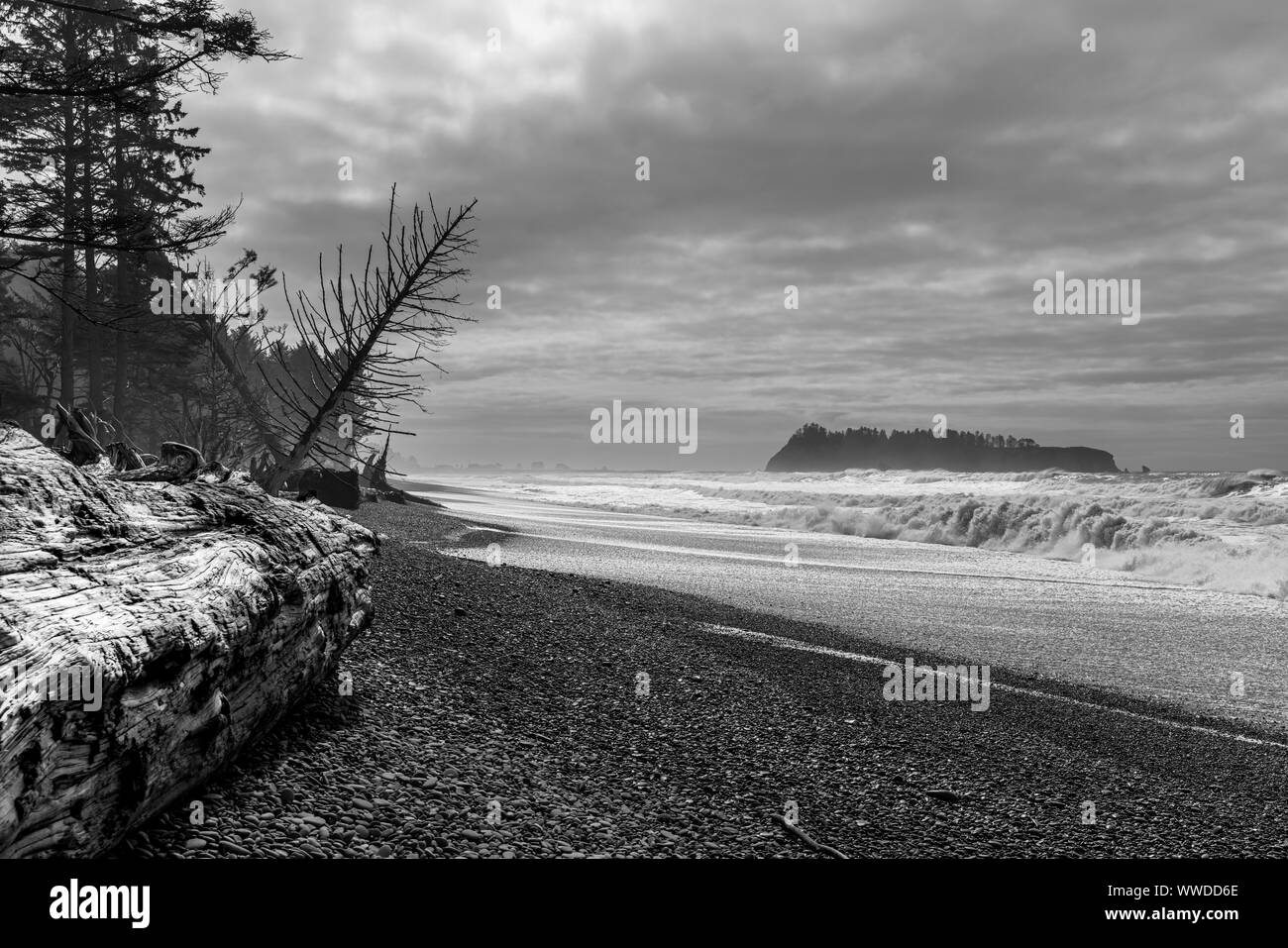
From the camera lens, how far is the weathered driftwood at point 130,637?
2.95 m

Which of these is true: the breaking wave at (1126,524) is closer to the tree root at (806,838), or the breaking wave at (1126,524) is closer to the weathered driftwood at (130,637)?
the tree root at (806,838)

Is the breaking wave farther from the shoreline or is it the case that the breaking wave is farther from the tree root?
the tree root

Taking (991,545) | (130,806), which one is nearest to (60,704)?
(130,806)

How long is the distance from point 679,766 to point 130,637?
3443 mm

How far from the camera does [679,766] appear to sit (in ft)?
17.8

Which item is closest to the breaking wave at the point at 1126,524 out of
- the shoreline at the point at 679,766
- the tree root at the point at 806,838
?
the shoreline at the point at 679,766

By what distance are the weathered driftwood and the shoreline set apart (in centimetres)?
39

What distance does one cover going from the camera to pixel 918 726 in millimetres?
6660

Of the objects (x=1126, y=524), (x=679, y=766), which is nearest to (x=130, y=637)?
(x=679, y=766)

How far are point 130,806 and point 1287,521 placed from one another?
3253 cm

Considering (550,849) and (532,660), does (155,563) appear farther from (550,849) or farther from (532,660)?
(532,660)

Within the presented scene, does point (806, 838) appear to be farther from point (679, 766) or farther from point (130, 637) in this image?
point (130, 637)

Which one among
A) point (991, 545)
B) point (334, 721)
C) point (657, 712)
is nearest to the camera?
point (334, 721)
